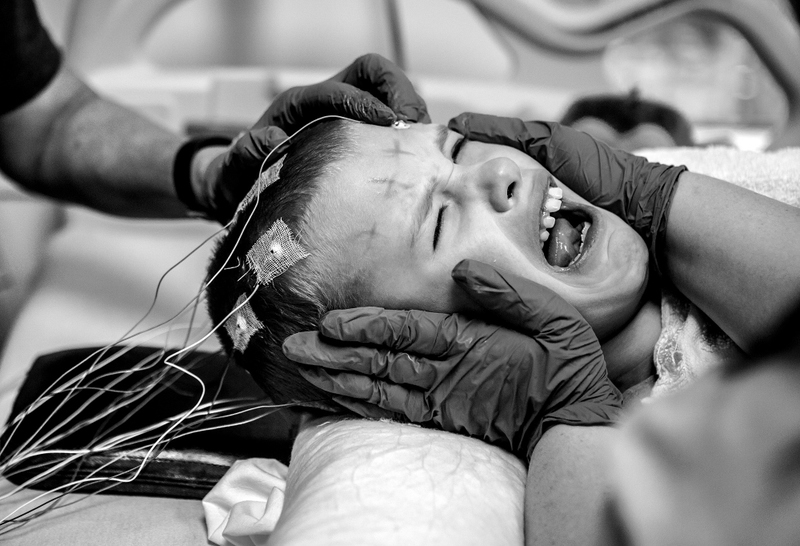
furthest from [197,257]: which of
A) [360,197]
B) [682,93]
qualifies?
[682,93]

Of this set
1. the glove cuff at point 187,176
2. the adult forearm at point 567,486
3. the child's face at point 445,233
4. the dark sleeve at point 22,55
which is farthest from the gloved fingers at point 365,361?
the dark sleeve at point 22,55

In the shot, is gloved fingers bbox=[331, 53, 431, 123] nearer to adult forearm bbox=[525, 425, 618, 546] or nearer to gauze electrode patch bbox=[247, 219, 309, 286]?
gauze electrode patch bbox=[247, 219, 309, 286]

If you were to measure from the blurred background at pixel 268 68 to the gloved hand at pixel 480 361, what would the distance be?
3.72ft

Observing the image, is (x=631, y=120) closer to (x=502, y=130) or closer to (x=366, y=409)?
(x=502, y=130)

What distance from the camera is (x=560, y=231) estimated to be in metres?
1.28

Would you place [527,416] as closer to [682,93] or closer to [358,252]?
[358,252]

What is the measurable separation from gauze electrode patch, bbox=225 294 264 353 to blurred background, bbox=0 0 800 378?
870mm

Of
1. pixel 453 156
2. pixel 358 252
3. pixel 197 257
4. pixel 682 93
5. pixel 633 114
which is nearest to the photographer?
pixel 358 252

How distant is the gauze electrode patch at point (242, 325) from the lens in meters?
1.22

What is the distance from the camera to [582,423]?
1.00 metres

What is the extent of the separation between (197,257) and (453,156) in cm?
125

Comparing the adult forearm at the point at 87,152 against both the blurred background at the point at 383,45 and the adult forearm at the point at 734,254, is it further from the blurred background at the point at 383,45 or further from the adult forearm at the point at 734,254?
the adult forearm at the point at 734,254

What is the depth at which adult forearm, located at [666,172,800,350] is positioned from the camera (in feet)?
3.51

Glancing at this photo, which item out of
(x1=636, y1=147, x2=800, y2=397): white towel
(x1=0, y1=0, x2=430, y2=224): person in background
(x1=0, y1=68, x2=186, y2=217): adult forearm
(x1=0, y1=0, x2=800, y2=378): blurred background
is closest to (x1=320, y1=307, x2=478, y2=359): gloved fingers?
(x1=636, y1=147, x2=800, y2=397): white towel
